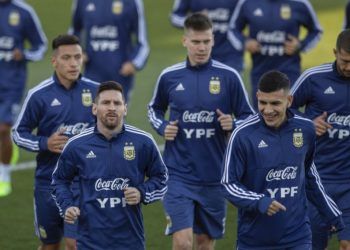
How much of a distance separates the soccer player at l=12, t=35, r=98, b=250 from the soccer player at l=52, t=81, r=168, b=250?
1280mm

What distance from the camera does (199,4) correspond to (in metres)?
15.5

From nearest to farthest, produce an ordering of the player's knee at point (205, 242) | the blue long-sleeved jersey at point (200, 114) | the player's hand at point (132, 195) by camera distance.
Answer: the player's hand at point (132, 195) → the blue long-sleeved jersey at point (200, 114) → the player's knee at point (205, 242)

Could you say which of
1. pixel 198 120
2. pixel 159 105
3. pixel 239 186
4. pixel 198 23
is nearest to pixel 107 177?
pixel 239 186

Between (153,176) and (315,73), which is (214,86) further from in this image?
(153,176)

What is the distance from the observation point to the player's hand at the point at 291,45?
46.3 feet

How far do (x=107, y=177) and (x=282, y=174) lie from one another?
133 cm

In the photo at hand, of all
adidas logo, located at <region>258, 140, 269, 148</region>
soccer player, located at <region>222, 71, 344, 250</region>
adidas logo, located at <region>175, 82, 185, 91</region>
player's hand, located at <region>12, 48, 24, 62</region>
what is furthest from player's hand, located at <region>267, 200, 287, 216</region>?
player's hand, located at <region>12, 48, 24, 62</region>

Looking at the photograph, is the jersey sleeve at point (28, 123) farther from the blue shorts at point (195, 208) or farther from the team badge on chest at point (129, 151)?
the team badge on chest at point (129, 151)

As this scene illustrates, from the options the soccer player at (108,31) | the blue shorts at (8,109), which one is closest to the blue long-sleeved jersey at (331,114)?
the soccer player at (108,31)

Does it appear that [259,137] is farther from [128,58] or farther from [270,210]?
[128,58]

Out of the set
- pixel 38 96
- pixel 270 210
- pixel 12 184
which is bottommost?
pixel 12 184

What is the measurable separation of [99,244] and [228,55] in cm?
697

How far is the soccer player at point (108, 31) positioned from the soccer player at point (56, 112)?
4.35 m

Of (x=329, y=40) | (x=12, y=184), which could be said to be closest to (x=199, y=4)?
(x=12, y=184)
